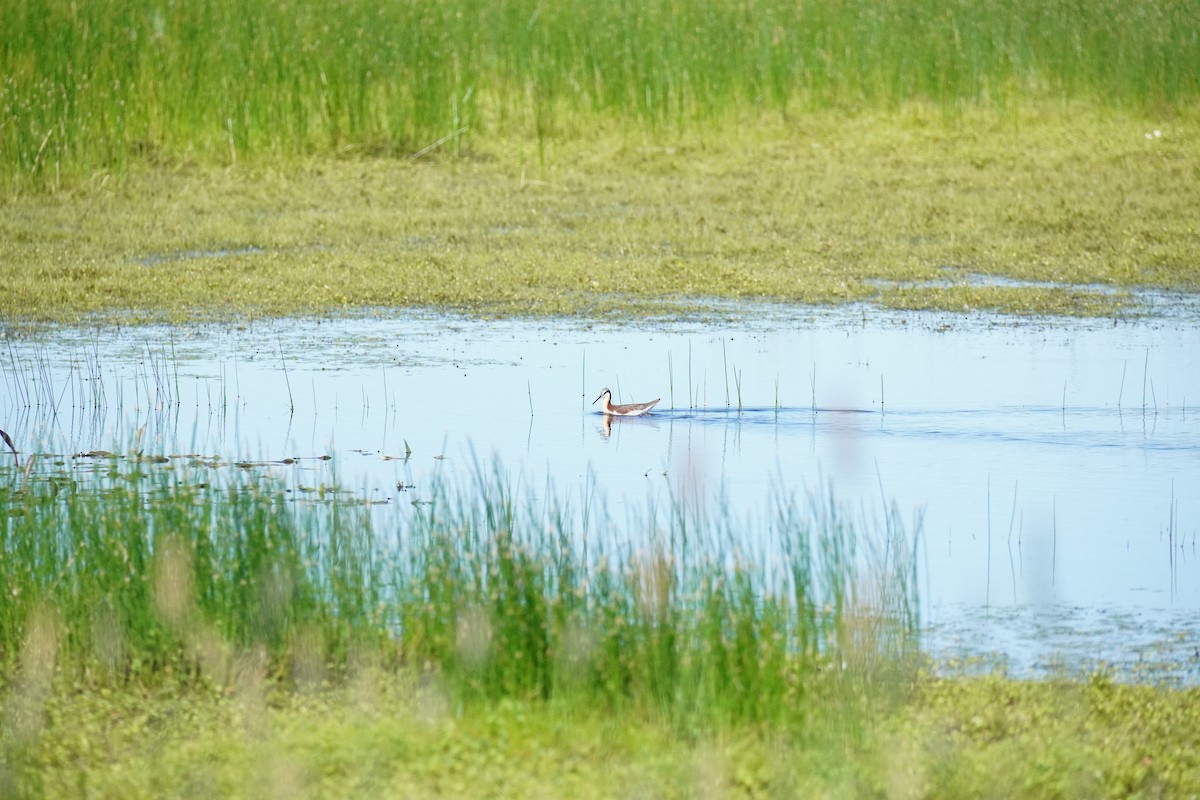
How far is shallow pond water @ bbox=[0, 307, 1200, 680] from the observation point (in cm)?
594

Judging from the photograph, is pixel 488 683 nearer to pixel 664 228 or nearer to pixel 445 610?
pixel 445 610

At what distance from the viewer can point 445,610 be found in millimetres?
4922

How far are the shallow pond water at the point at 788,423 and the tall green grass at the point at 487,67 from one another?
17.2 ft

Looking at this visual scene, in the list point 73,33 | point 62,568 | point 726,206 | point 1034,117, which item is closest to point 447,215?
point 726,206

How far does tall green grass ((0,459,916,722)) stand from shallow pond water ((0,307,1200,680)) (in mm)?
426

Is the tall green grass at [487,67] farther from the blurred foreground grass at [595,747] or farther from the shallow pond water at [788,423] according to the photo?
the blurred foreground grass at [595,747]

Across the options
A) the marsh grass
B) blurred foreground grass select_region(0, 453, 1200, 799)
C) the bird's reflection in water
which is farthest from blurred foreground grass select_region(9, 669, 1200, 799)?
the marsh grass

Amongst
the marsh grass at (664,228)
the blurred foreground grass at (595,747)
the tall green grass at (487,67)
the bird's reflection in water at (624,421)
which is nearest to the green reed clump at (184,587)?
the blurred foreground grass at (595,747)

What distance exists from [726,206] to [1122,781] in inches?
388

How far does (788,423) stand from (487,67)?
30.2 feet

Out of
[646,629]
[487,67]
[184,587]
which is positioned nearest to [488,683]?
[646,629]

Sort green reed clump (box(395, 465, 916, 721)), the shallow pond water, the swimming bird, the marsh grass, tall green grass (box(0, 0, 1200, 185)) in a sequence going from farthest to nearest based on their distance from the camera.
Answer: tall green grass (box(0, 0, 1200, 185)) → the marsh grass → the swimming bird → the shallow pond water → green reed clump (box(395, 465, 916, 721))

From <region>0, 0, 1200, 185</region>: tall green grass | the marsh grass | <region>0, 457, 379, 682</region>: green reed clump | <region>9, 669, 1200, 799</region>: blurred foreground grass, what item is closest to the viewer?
<region>9, 669, 1200, 799</region>: blurred foreground grass

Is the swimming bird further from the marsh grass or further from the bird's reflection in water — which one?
the marsh grass
